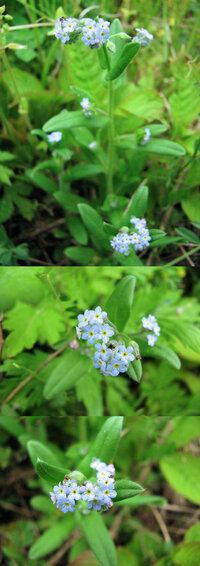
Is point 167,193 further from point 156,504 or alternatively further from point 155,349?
point 156,504

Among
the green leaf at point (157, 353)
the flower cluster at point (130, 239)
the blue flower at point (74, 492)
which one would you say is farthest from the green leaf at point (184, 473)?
the flower cluster at point (130, 239)


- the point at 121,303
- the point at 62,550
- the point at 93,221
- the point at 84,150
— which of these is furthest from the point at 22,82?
the point at 62,550

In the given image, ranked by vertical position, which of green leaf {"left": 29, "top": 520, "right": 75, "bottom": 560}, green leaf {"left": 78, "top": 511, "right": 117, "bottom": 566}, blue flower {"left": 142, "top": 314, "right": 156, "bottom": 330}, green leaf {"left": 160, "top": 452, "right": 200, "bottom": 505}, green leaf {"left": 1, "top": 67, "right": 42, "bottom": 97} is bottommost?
green leaf {"left": 160, "top": 452, "right": 200, "bottom": 505}

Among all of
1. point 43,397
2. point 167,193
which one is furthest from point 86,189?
point 43,397

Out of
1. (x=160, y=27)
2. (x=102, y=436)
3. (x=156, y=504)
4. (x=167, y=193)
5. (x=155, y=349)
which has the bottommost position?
(x=156, y=504)

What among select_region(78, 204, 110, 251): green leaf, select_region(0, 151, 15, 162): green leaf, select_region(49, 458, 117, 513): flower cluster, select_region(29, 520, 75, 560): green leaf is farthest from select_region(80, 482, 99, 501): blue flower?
select_region(0, 151, 15, 162): green leaf

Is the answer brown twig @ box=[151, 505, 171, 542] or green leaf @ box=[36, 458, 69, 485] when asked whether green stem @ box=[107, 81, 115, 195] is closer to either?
green leaf @ box=[36, 458, 69, 485]

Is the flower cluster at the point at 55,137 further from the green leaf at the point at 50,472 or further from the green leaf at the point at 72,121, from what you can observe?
the green leaf at the point at 50,472
